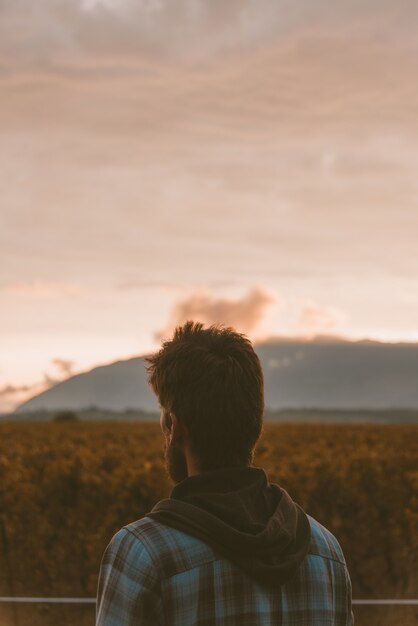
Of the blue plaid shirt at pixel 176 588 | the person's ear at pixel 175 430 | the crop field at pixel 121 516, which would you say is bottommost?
the crop field at pixel 121 516

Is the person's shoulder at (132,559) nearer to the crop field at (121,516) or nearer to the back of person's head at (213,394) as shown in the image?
the back of person's head at (213,394)

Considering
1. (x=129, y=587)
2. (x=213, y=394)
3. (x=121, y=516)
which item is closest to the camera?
(x=129, y=587)

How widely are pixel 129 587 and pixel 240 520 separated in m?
0.24

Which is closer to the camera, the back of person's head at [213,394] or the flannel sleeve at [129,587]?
the flannel sleeve at [129,587]

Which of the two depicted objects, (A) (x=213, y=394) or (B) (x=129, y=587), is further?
(A) (x=213, y=394)

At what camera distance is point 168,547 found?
68.4 inches

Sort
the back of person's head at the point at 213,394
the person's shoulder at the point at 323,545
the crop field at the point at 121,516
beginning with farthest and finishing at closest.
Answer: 1. the crop field at the point at 121,516
2. the person's shoulder at the point at 323,545
3. the back of person's head at the point at 213,394

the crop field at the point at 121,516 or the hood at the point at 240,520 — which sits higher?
the hood at the point at 240,520

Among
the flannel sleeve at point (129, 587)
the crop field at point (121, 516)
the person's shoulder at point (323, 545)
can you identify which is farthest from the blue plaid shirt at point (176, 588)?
the crop field at point (121, 516)

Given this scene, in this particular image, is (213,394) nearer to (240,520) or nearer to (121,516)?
(240,520)

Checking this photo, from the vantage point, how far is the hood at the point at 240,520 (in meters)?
1.75

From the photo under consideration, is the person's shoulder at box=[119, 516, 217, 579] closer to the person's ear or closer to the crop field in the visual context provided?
the person's ear

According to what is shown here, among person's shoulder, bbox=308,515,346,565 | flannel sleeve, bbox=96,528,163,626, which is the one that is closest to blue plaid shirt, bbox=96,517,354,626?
flannel sleeve, bbox=96,528,163,626

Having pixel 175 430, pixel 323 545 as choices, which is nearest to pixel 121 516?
pixel 323 545
